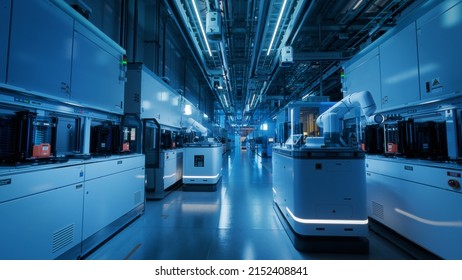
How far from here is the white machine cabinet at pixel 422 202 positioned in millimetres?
1678

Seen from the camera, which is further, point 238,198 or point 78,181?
point 238,198

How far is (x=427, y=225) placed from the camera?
191 cm

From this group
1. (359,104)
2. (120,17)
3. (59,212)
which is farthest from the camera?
(120,17)

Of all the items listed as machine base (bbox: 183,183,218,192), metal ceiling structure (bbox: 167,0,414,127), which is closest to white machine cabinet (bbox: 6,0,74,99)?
metal ceiling structure (bbox: 167,0,414,127)

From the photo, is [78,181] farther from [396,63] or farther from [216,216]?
[396,63]

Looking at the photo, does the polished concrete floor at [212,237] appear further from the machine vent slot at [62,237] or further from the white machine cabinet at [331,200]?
the machine vent slot at [62,237]

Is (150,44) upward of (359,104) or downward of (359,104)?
upward

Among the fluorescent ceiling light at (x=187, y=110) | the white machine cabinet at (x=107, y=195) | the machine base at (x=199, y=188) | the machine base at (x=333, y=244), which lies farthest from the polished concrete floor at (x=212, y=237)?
the fluorescent ceiling light at (x=187, y=110)

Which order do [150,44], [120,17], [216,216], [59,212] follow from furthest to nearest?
1. [150,44]
2. [120,17]
3. [216,216]
4. [59,212]

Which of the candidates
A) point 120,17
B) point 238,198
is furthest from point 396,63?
point 120,17

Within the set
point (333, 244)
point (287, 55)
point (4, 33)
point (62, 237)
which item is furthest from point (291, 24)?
point (62, 237)

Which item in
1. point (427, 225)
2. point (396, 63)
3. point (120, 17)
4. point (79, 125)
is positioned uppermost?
point (120, 17)

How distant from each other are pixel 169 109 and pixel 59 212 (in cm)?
418

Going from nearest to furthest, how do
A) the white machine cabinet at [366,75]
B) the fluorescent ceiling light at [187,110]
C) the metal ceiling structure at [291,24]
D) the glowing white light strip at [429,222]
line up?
the glowing white light strip at [429,222]
the white machine cabinet at [366,75]
the metal ceiling structure at [291,24]
the fluorescent ceiling light at [187,110]
